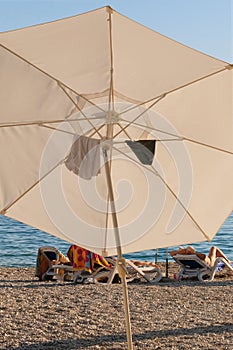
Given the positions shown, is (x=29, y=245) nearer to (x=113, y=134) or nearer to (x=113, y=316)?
(x=113, y=316)

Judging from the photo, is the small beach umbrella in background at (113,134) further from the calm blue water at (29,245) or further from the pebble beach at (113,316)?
the calm blue water at (29,245)

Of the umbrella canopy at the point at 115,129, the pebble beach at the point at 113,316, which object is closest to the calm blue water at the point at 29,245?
the pebble beach at the point at 113,316

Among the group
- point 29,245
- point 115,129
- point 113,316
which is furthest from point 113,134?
point 29,245

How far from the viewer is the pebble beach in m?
5.55

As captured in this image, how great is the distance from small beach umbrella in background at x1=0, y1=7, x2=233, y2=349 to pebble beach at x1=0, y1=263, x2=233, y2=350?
167 cm

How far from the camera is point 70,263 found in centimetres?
952

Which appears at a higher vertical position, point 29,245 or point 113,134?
point 113,134

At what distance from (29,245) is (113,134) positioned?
16.3m

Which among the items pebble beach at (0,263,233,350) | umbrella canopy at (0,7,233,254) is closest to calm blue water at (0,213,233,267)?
pebble beach at (0,263,233,350)

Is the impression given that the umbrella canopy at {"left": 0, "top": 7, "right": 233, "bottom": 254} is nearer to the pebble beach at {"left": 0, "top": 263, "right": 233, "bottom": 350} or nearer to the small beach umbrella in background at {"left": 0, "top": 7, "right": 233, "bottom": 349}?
the small beach umbrella in background at {"left": 0, "top": 7, "right": 233, "bottom": 349}

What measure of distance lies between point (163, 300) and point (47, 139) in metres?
4.05

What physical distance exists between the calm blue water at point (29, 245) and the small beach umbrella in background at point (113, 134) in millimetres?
11606

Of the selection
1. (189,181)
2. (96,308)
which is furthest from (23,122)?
(96,308)

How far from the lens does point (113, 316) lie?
6.50 meters
